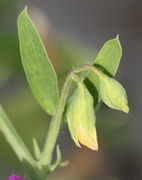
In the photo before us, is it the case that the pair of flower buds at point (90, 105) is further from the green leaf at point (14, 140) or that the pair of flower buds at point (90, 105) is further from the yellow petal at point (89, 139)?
the green leaf at point (14, 140)

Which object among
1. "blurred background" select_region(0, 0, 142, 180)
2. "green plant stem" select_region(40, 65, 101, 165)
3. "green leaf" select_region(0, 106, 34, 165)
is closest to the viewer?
"green plant stem" select_region(40, 65, 101, 165)

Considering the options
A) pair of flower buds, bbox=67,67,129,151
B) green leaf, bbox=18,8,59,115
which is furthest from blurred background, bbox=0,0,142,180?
pair of flower buds, bbox=67,67,129,151

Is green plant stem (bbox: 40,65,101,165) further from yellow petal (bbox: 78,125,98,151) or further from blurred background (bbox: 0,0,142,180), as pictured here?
blurred background (bbox: 0,0,142,180)

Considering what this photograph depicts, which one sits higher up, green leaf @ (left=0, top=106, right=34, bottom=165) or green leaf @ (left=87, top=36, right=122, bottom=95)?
green leaf @ (left=87, top=36, right=122, bottom=95)

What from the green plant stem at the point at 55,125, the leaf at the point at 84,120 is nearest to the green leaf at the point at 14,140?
the green plant stem at the point at 55,125

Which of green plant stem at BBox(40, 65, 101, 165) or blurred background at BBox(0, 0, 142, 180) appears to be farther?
blurred background at BBox(0, 0, 142, 180)

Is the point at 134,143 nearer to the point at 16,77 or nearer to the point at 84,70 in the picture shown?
the point at 16,77

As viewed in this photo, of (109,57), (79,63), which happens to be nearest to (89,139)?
(109,57)

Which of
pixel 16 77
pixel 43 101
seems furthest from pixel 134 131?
pixel 43 101
